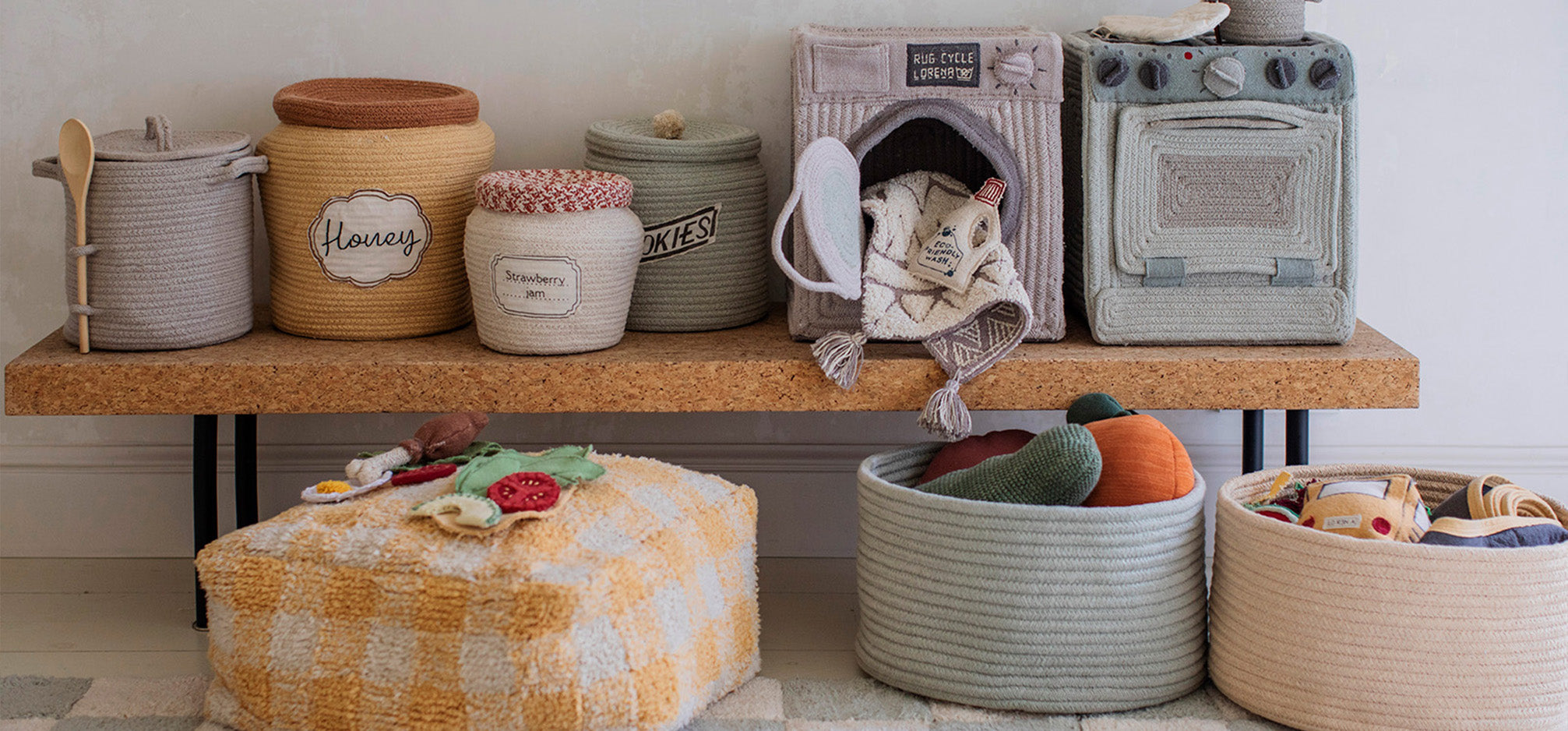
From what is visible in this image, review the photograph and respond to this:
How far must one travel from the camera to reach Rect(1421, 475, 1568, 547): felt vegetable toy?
4.52 feet

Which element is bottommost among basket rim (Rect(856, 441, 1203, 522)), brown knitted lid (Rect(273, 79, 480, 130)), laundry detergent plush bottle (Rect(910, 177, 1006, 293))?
basket rim (Rect(856, 441, 1203, 522))

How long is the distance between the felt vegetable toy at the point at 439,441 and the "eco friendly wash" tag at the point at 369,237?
23 centimetres

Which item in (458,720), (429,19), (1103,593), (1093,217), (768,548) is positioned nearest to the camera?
(458,720)

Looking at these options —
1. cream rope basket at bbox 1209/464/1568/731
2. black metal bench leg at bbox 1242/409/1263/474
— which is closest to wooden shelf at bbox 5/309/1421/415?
→ black metal bench leg at bbox 1242/409/1263/474

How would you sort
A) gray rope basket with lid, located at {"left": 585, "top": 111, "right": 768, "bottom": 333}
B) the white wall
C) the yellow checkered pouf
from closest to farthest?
1. the yellow checkered pouf
2. gray rope basket with lid, located at {"left": 585, "top": 111, "right": 768, "bottom": 333}
3. the white wall

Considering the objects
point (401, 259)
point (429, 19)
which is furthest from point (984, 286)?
point (429, 19)

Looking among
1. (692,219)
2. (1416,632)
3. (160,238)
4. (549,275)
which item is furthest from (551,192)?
(1416,632)

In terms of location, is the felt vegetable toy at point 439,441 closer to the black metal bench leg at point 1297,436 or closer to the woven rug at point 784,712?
the woven rug at point 784,712

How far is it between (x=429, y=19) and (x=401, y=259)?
399 millimetres

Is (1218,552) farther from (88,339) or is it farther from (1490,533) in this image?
(88,339)

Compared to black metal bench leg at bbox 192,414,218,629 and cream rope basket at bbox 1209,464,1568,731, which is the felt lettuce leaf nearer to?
black metal bench leg at bbox 192,414,218,629

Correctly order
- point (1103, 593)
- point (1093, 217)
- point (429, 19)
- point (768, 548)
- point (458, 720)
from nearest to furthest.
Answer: point (458, 720) → point (1103, 593) → point (1093, 217) → point (429, 19) → point (768, 548)

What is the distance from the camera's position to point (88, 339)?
1615mm

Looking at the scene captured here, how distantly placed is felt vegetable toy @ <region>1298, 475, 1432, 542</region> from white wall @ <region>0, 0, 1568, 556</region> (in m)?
0.54
